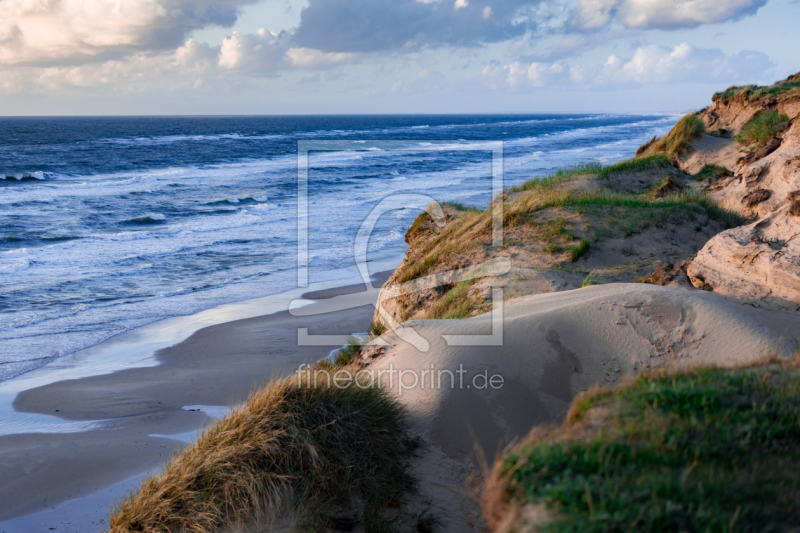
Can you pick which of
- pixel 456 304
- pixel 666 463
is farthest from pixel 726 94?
pixel 666 463

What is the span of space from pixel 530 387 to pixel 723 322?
1894 mm

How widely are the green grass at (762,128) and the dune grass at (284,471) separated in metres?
13.1

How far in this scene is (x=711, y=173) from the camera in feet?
41.0

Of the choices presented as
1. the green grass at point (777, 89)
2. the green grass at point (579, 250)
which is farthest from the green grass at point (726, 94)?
the green grass at point (579, 250)

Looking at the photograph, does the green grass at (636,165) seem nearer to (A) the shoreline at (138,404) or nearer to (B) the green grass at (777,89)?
(B) the green grass at (777,89)

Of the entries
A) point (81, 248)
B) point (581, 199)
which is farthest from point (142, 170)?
point (581, 199)

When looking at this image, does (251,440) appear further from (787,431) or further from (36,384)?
(36,384)

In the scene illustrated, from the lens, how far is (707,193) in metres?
10.6

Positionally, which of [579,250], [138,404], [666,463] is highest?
[579,250]

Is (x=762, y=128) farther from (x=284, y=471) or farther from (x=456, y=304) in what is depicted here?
(x=284, y=471)

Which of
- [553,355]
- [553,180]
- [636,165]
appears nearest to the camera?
[553,355]

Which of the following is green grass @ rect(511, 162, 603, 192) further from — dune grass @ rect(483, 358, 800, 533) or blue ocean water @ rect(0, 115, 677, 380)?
dune grass @ rect(483, 358, 800, 533)

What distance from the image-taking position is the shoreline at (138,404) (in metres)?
5.27

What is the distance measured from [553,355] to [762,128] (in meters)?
12.0
